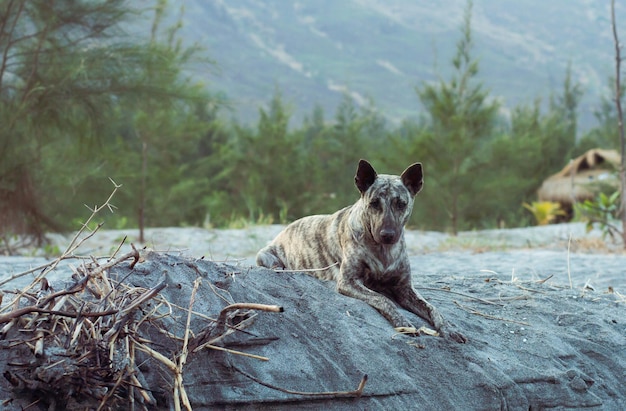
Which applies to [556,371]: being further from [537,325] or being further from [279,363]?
[279,363]

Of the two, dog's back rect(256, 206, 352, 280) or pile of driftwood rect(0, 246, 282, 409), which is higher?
dog's back rect(256, 206, 352, 280)

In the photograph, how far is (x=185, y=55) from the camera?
12953mm

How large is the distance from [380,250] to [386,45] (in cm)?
11123

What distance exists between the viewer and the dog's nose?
4489 mm

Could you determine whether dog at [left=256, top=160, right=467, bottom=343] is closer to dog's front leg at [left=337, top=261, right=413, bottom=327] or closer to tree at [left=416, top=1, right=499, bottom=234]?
dog's front leg at [left=337, top=261, right=413, bottom=327]

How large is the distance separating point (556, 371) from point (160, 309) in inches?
89.2

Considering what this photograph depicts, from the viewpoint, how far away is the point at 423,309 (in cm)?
464

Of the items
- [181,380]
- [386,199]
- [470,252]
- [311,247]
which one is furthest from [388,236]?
[470,252]

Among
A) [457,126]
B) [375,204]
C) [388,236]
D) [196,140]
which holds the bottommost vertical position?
[388,236]

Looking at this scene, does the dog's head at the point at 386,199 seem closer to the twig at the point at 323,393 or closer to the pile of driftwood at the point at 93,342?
the twig at the point at 323,393

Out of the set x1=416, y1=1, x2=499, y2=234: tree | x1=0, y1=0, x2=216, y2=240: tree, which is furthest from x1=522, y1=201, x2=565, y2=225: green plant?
x1=0, y1=0, x2=216, y2=240: tree

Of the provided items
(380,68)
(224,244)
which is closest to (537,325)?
(224,244)

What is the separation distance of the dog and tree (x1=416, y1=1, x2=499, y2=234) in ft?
33.6

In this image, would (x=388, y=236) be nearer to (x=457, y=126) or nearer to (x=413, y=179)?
(x=413, y=179)
